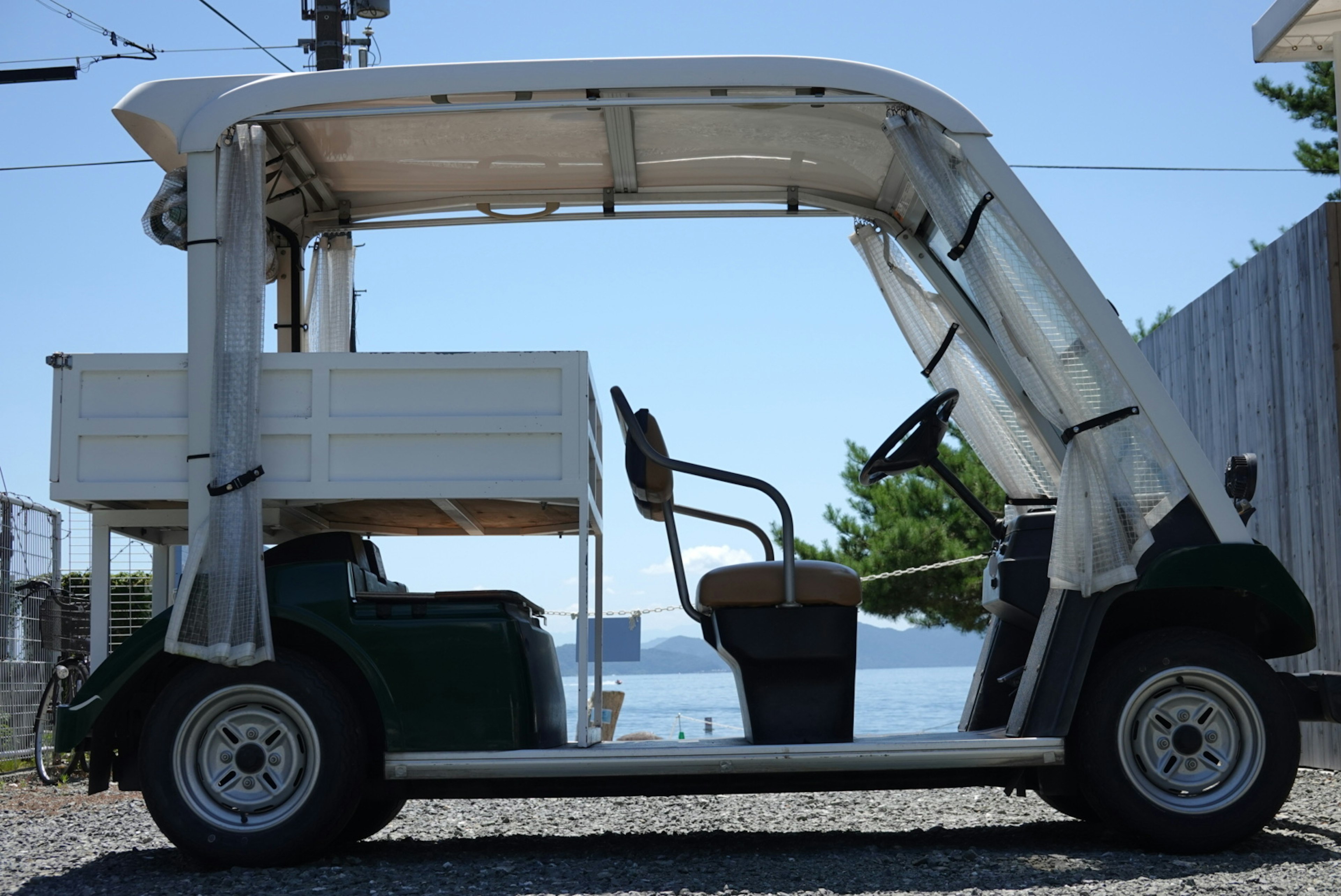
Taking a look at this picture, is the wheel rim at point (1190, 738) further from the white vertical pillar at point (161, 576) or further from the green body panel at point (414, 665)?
the white vertical pillar at point (161, 576)

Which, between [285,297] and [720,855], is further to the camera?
[285,297]

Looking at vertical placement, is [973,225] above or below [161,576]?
above

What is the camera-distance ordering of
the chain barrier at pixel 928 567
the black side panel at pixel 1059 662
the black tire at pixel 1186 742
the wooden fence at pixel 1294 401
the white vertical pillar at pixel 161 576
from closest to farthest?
the black tire at pixel 1186 742
the black side panel at pixel 1059 662
the white vertical pillar at pixel 161 576
the wooden fence at pixel 1294 401
the chain barrier at pixel 928 567

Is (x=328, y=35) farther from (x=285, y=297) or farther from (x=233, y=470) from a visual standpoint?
(x=233, y=470)

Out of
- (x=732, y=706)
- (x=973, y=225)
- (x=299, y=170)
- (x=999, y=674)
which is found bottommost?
(x=732, y=706)

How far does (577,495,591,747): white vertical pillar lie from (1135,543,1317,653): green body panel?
1692 millimetres

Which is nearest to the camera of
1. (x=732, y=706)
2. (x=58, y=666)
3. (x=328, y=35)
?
(x=58, y=666)

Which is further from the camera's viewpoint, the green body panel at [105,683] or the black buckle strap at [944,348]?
the black buckle strap at [944,348]

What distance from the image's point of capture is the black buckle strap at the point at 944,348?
524 centimetres

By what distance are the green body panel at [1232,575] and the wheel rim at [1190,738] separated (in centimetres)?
27

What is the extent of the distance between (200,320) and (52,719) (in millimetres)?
5155

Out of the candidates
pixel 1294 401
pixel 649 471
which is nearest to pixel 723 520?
pixel 649 471

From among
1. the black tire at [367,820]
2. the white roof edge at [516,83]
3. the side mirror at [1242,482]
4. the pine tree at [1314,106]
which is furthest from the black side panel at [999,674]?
the pine tree at [1314,106]

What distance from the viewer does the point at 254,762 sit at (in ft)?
13.5
